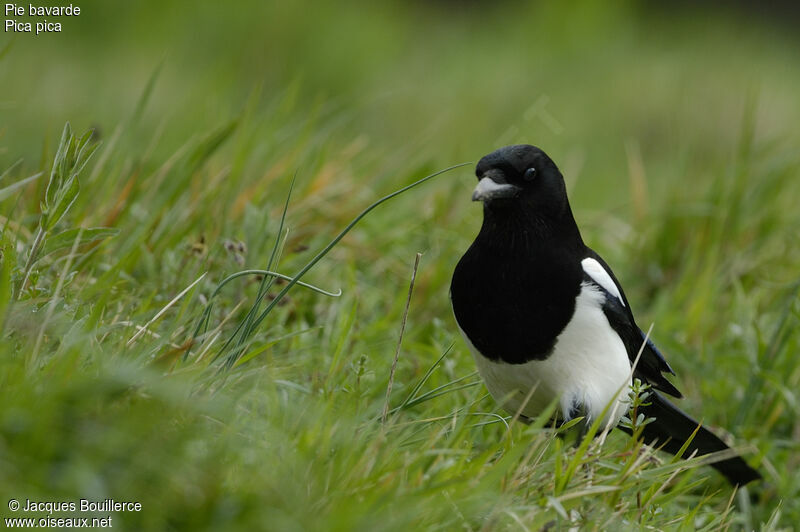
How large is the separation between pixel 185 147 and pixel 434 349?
0.95 m

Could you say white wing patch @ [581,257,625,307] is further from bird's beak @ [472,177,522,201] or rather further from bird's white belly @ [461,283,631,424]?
bird's beak @ [472,177,522,201]

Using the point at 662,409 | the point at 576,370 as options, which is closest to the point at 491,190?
the point at 576,370

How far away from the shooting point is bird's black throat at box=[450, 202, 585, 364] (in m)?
2.23

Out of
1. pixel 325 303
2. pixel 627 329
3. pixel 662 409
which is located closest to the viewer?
pixel 627 329

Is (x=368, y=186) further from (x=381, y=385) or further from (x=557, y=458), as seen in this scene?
(x=557, y=458)

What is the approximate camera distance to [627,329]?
8.05ft

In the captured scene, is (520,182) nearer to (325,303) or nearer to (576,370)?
(576,370)

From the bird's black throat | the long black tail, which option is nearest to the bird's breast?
the bird's black throat

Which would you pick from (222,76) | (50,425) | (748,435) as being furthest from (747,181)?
(50,425)

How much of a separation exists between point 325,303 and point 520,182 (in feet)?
2.65

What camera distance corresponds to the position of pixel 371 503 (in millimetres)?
1549

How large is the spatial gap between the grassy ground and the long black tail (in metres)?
0.07

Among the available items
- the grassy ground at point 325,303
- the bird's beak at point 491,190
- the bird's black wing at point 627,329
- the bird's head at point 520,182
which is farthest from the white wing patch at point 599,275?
the grassy ground at point 325,303

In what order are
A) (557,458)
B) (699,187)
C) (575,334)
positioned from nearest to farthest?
(557,458) < (575,334) < (699,187)
